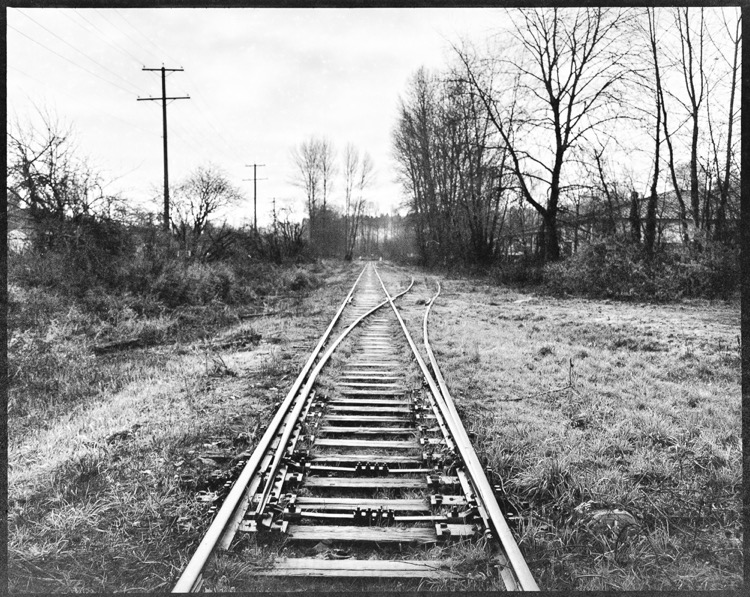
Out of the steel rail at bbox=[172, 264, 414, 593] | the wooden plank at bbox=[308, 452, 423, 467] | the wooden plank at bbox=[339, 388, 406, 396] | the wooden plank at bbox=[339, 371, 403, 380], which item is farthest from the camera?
the wooden plank at bbox=[339, 371, 403, 380]

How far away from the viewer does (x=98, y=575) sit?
234cm

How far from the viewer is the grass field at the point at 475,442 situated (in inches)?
96.5

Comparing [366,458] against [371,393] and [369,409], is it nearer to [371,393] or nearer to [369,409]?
Result: [369,409]

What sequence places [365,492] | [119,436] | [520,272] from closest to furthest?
[365,492], [119,436], [520,272]

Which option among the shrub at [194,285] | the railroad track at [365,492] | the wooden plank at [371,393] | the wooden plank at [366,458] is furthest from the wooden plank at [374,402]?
the shrub at [194,285]

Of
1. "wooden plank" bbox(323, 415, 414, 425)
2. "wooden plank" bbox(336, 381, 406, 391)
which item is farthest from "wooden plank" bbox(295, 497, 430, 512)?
"wooden plank" bbox(336, 381, 406, 391)

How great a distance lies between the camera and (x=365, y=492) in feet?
10.3

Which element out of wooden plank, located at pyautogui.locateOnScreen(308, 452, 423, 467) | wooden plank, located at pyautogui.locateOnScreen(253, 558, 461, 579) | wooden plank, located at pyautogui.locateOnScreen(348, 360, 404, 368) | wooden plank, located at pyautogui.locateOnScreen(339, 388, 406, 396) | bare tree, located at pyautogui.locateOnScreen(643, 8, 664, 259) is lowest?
wooden plank, located at pyautogui.locateOnScreen(253, 558, 461, 579)

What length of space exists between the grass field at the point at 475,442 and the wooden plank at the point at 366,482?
1.93ft

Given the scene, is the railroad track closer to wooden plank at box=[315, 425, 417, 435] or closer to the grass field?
wooden plank at box=[315, 425, 417, 435]

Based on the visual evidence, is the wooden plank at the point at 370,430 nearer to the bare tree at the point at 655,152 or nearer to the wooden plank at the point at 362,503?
the wooden plank at the point at 362,503

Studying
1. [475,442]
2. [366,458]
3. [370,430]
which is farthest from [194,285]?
[475,442]

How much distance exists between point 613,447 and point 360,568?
247 cm

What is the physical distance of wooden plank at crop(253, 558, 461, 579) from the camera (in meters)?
2.25
